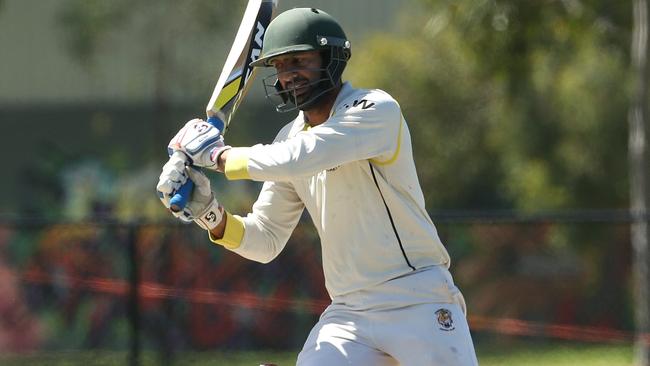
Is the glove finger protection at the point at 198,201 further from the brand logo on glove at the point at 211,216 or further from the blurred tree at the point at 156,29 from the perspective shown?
the blurred tree at the point at 156,29

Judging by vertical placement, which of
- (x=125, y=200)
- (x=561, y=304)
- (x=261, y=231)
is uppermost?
(x=261, y=231)

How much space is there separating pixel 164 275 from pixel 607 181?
23.7 feet

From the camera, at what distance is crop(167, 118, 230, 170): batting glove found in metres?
5.15

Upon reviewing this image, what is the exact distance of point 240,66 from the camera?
575cm

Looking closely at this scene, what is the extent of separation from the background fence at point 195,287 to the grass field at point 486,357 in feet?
0.22

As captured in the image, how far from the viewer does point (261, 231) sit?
18.3 ft

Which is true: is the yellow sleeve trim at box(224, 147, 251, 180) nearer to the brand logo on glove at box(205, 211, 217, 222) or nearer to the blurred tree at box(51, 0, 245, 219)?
the brand logo on glove at box(205, 211, 217, 222)

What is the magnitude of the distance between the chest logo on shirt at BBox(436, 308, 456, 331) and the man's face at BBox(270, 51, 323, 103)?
3.16 ft

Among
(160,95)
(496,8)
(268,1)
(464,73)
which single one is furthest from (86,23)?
(268,1)

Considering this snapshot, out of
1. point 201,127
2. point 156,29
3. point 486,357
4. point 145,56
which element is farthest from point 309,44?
point 145,56

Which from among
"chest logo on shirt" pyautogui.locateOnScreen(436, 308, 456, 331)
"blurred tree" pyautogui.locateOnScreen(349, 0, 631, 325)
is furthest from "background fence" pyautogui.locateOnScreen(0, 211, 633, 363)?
"chest logo on shirt" pyautogui.locateOnScreen(436, 308, 456, 331)

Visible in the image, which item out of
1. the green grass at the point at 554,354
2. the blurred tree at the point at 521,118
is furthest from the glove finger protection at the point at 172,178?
the green grass at the point at 554,354

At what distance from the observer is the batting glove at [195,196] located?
510 cm

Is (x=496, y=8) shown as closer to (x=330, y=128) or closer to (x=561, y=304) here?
(x=561, y=304)
